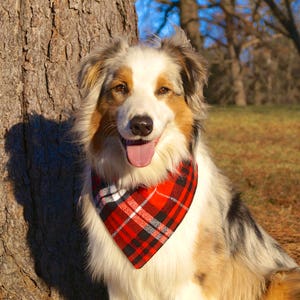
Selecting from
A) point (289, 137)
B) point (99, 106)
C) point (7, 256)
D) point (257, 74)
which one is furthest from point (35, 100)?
point (257, 74)

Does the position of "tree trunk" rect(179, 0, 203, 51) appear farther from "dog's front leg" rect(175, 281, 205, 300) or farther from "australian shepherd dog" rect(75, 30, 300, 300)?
"dog's front leg" rect(175, 281, 205, 300)

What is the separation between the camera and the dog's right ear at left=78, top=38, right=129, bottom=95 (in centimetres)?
362

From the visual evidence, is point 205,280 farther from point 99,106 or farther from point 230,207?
point 99,106

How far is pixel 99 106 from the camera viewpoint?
11.7ft

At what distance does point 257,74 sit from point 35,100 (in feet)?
108

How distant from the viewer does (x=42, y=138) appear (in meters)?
4.06

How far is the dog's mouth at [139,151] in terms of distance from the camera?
3.41 meters

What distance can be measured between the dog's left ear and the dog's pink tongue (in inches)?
15.9

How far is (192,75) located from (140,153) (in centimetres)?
69

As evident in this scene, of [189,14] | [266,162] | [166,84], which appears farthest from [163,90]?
[189,14]

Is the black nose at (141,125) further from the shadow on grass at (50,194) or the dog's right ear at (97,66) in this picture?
the shadow on grass at (50,194)

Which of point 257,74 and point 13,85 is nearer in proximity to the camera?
point 13,85

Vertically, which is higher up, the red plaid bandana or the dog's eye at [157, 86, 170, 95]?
the dog's eye at [157, 86, 170, 95]

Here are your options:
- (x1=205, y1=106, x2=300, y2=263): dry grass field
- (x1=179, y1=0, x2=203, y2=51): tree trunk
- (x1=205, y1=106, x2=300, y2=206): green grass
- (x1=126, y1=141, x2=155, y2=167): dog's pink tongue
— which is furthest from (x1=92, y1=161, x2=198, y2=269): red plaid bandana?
(x1=179, y1=0, x2=203, y2=51): tree trunk
